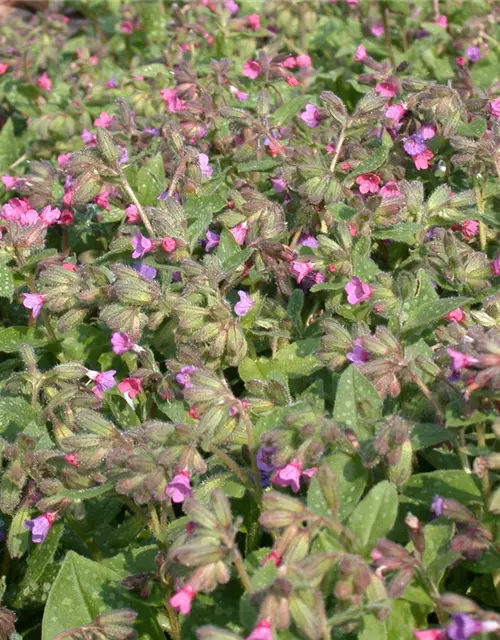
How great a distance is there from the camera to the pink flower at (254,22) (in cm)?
560

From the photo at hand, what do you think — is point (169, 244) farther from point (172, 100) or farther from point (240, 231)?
point (172, 100)

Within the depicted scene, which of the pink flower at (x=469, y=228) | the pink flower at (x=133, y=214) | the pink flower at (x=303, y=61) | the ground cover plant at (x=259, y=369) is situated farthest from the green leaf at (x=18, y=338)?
the pink flower at (x=303, y=61)

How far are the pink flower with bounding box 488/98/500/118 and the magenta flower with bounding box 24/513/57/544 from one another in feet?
7.14

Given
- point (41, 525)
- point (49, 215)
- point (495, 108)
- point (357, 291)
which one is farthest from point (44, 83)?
point (41, 525)

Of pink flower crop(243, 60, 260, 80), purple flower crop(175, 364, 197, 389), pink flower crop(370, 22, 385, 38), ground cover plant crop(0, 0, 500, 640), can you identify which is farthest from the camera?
pink flower crop(370, 22, 385, 38)

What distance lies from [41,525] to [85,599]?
0.82 ft

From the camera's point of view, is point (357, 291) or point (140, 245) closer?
point (357, 291)

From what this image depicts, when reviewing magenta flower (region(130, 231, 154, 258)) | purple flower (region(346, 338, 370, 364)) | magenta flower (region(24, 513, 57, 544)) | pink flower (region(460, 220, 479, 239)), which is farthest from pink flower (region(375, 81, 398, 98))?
magenta flower (region(24, 513, 57, 544))

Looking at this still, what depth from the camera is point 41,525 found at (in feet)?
9.48

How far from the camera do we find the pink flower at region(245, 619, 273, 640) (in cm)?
205

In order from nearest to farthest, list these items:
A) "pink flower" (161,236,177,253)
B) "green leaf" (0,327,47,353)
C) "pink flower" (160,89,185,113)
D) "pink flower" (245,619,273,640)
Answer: "pink flower" (245,619,273,640), "pink flower" (161,236,177,253), "green leaf" (0,327,47,353), "pink flower" (160,89,185,113)

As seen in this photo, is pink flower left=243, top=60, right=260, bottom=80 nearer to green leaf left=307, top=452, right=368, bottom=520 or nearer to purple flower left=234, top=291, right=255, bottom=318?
purple flower left=234, top=291, right=255, bottom=318

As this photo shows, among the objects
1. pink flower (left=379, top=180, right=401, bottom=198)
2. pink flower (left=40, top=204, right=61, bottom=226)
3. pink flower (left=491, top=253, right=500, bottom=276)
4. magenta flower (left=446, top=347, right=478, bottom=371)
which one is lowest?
pink flower (left=40, top=204, right=61, bottom=226)

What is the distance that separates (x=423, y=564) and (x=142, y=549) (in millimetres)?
882
